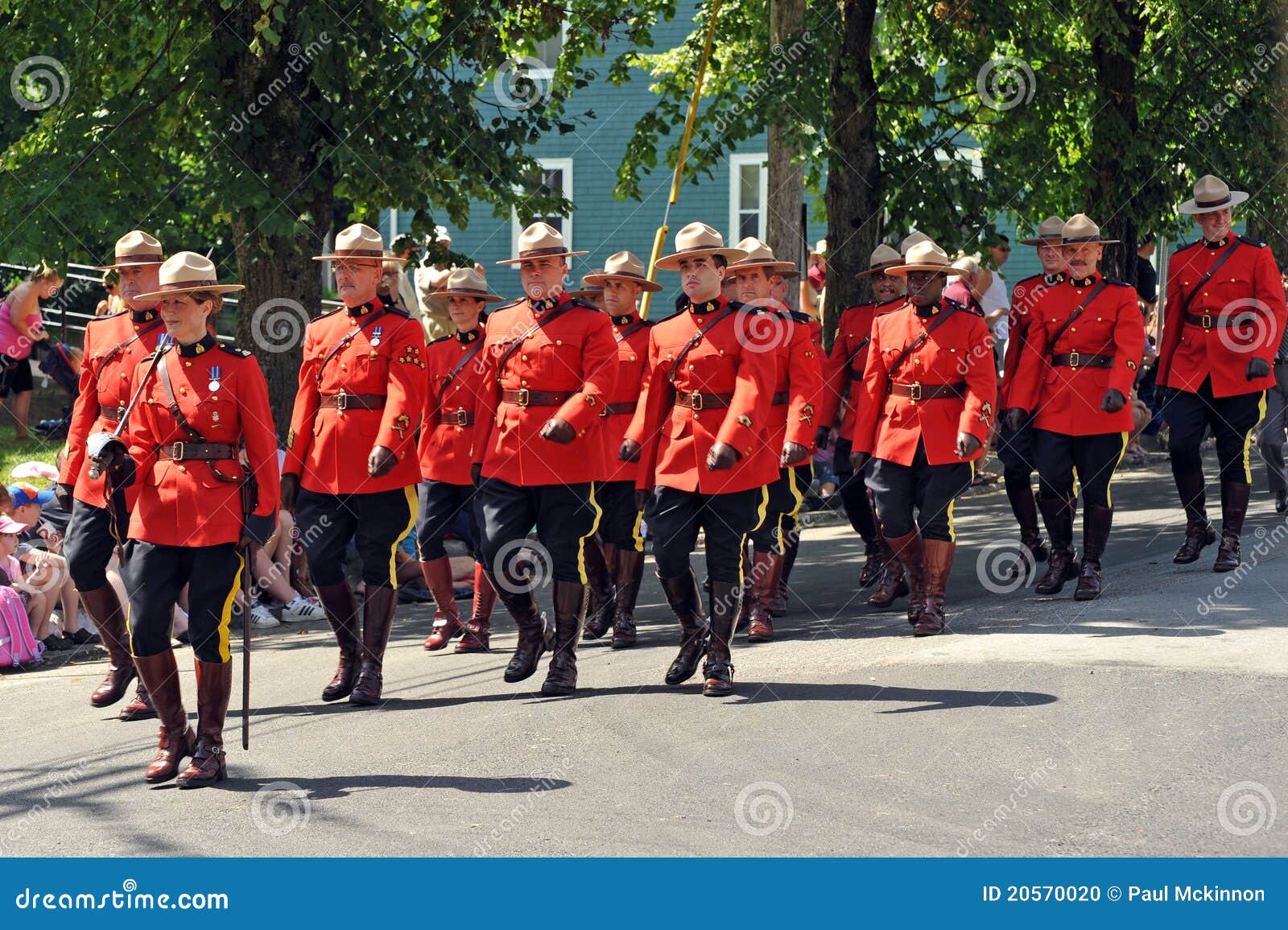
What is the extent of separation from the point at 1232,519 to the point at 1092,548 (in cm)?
121

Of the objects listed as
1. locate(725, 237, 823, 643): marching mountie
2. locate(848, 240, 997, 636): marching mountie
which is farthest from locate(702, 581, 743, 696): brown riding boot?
locate(848, 240, 997, 636): marching mountie

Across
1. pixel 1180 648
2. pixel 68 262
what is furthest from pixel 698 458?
pixel 68 262

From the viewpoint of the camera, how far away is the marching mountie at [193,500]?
23.9 ft

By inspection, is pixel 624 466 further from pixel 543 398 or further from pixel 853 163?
pixel 853 163

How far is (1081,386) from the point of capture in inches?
422

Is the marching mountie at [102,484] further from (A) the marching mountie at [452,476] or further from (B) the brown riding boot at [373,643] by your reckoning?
(A) the marching mountie at [452,476]

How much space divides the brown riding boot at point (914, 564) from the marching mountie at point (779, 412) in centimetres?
68

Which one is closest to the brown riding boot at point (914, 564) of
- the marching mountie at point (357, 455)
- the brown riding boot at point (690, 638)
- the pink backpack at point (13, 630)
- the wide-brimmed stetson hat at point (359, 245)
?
the brown riding boot at point (690, 638)

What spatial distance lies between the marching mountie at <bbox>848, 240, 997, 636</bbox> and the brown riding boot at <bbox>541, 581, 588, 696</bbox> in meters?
2.06

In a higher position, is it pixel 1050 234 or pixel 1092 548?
pixel 1050 234

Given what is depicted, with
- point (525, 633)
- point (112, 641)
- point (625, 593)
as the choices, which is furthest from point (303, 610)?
point (525, 633)

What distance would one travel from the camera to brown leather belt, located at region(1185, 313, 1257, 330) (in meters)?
11.2

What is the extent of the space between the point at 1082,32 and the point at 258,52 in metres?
8.33

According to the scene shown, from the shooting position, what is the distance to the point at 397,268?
41.1ft
